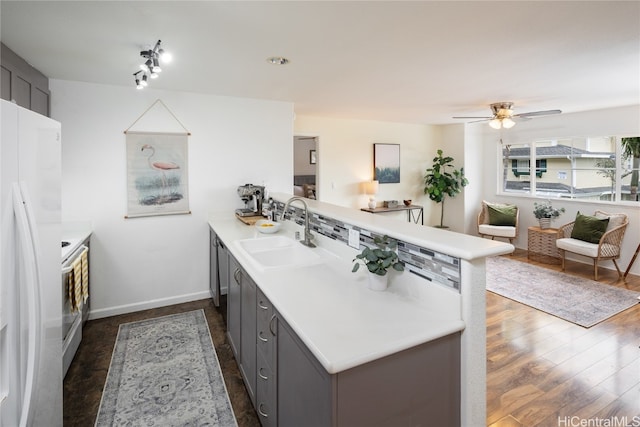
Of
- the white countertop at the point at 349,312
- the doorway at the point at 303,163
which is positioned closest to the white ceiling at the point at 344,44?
the white countertop at the point at 349,312

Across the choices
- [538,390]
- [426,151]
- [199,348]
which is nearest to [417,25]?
[538,390]

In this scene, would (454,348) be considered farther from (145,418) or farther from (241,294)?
(145,418)

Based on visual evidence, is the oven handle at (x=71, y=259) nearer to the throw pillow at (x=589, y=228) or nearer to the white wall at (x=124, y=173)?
the white wall at (x=124, y=173)

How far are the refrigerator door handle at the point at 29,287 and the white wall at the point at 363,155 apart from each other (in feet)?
14.1

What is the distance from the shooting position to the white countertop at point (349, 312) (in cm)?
117

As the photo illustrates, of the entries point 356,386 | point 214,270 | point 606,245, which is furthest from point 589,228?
point 356,386

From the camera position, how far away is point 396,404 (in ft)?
4.07

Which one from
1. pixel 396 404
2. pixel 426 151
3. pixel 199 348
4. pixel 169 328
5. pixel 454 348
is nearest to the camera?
pixel 396 404

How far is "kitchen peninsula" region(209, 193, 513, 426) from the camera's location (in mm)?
1164

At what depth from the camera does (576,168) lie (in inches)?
214

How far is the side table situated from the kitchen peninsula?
4654 millimetres

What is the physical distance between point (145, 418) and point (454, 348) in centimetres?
185

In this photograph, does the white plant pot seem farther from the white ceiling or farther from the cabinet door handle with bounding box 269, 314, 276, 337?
the white ceiling

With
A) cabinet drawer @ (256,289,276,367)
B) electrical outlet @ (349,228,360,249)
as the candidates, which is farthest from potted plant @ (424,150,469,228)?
cabinet drawer @ (256,289,276,367)
